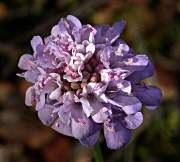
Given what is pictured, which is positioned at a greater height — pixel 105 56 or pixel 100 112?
pixel 105 56

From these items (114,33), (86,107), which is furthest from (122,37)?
(86,107)

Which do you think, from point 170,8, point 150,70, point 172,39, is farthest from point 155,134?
point 150,70

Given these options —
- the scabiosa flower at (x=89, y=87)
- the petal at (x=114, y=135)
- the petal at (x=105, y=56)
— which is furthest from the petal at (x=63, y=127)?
the petal at (x=105, y=56)

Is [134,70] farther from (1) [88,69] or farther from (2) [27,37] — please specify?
(2) [27,37]

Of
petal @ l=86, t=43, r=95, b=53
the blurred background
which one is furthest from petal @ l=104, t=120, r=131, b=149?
the blurred background

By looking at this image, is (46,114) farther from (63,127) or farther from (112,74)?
(112,74)

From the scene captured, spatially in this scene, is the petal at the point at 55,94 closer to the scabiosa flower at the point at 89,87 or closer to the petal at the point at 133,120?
the scabiosa flower at the point at 89,87

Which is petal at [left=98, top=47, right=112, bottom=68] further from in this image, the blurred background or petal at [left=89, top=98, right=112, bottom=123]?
the blurred background

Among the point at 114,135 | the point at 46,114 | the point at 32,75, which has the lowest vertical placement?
the point at 114,135
